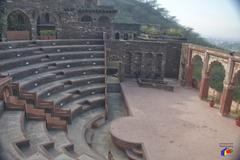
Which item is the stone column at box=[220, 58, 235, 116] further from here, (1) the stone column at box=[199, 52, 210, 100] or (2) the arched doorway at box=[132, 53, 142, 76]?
(2) the arched doorway at box=[132, 53, 142, 76]

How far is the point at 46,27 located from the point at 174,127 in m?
22.4

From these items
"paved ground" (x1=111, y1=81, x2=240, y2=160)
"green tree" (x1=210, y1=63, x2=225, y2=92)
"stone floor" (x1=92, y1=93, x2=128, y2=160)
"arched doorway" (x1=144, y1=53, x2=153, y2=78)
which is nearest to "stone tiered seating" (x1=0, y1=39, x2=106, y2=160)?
"stone floor" (x1=92, y1=93, x2=128, y2=160)

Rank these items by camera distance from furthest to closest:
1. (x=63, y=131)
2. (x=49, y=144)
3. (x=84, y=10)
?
(x=84, y=10)
(x=63, y=131)
(x=49, y=144)

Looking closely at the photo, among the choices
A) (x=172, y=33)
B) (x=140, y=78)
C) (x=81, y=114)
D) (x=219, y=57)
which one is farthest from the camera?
(x=172, y=33)

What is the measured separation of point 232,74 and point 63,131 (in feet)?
37.4

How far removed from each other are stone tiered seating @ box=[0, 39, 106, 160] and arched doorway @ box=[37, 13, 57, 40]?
8.29ft

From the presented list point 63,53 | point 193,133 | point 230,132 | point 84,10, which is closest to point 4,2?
point 63,53

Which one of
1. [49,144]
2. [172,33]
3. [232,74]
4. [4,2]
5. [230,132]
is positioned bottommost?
[230,132]

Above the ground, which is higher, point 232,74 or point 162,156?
point 232,74

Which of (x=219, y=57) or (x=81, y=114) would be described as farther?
(x=219, y=57)

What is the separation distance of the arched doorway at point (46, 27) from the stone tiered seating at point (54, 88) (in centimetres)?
253

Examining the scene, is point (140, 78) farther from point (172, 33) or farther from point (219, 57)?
point (172, 33)

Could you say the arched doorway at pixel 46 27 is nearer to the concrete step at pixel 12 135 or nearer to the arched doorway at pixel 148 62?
the arched doorway at pixel 148 62

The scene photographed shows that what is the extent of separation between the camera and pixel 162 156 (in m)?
9.83
